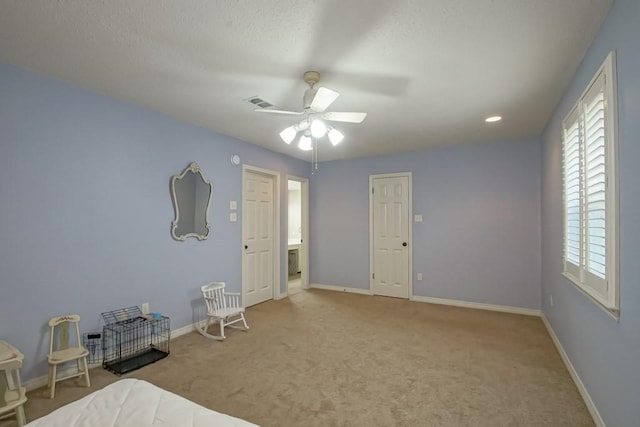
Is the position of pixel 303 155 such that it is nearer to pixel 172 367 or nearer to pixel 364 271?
pixel 364 271

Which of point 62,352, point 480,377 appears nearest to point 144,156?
point 62,352

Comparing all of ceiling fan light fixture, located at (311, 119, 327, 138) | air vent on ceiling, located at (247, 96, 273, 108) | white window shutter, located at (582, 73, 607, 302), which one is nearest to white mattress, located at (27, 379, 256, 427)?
ceiling fan light fixture, located at (311, 119, 327, 138)

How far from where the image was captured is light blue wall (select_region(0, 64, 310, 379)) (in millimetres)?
2254

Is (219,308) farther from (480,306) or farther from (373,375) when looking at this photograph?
(480,306)

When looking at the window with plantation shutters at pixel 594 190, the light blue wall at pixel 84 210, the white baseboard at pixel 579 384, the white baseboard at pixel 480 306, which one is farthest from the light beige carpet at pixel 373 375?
the window with plantation shutters at pixel 594 190

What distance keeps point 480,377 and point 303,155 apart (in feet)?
13.4

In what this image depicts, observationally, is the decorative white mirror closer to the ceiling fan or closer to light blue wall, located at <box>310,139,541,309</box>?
the ceiling fan

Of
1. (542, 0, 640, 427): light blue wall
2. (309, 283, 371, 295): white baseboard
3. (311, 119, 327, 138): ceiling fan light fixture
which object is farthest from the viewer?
(309, 283, 371, 295): white baseboard

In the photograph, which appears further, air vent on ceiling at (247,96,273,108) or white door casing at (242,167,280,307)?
white door casing at (242,167,280,307)

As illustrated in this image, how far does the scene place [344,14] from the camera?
171 cm

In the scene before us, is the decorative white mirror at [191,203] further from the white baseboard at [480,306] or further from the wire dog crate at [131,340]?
the white baseboard at [480,306]

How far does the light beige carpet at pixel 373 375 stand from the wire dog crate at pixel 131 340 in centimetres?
12

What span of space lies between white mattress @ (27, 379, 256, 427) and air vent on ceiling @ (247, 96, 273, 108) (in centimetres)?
243

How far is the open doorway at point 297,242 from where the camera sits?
19.1 feet
